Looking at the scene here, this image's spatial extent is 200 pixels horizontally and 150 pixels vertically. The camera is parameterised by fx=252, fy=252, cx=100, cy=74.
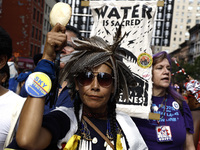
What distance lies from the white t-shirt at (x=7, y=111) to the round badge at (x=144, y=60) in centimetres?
144

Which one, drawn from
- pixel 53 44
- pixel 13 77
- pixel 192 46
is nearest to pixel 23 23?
pixel 13 77

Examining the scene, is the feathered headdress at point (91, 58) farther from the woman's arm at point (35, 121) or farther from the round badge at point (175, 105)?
the round badge at point (175, 105)

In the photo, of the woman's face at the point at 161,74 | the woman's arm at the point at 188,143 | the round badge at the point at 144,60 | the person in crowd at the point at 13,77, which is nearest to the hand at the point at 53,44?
the round badge at the point at 144,60

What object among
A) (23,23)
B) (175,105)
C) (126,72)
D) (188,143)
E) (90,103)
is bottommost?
(188,143)

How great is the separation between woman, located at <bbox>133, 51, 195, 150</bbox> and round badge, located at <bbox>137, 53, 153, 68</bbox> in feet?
1.52

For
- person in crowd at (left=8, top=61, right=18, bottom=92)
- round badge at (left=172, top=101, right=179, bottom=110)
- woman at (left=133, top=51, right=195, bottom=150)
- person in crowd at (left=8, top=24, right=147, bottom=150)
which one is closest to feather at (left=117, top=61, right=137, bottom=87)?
person in crowd at (left=8, top=24, right=147, bottom=150)

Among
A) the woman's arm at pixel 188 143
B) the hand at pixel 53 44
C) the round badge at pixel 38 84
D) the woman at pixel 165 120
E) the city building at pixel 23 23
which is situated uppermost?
the city building at pixel 23 23

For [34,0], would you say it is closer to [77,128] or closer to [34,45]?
[34,45]

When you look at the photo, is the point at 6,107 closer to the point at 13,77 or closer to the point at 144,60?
the point at 144,60

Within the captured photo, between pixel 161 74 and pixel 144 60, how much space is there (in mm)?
516

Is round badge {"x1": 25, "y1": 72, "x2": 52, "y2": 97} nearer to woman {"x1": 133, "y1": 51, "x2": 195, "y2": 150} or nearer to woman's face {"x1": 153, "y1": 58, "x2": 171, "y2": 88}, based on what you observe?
woman {"x1": 133, "y1": 51, "x2": 195, "y2": 150}

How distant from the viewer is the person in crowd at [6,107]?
178 cm

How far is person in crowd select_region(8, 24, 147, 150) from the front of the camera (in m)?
1.59

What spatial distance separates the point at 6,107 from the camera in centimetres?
184
